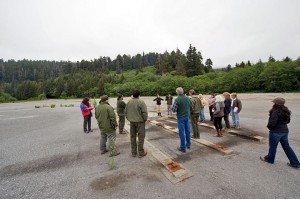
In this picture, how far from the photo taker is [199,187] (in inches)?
134

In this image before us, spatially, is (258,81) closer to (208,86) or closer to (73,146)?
A: (208,86)

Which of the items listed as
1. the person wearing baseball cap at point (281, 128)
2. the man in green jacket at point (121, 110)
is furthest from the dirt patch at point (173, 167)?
the man in green jacket at point (121, 110)

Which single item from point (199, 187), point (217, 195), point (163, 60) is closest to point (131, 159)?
point (199, 187)

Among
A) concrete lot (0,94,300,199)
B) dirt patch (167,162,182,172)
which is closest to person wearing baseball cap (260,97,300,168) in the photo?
concrete lot (0,94,300,199)

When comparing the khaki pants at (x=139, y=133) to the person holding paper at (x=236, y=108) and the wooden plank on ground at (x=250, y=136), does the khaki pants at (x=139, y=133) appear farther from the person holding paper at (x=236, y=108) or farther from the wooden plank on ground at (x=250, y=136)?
the person holding paper at (x=236, y=108)

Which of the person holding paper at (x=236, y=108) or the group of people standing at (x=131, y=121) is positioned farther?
the person holding paper at (x=236, y=108)

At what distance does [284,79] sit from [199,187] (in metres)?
59.1

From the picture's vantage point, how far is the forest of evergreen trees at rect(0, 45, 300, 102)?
50.4 meters

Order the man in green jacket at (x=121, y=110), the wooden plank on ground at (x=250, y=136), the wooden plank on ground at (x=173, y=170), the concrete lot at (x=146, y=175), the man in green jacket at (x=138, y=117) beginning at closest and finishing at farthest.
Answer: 1. the concrete lot at (x=146, y=175)
2. the wooden plank on ground at (x=173, y=170)
3. the man in green jacket at (x=138, y=117)
4. the wooden plank on ground at (x=250, y=136)
5. the man in green jacket at (x=121, y=110)

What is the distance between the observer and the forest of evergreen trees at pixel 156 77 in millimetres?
50375

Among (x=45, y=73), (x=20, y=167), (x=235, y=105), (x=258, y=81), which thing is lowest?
(x=20, y=167)

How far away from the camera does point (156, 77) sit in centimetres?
8800

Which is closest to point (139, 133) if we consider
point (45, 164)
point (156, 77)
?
point (45, 164)

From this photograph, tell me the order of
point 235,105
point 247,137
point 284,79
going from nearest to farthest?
point 247,137 < point 235,105 < point 284,79
